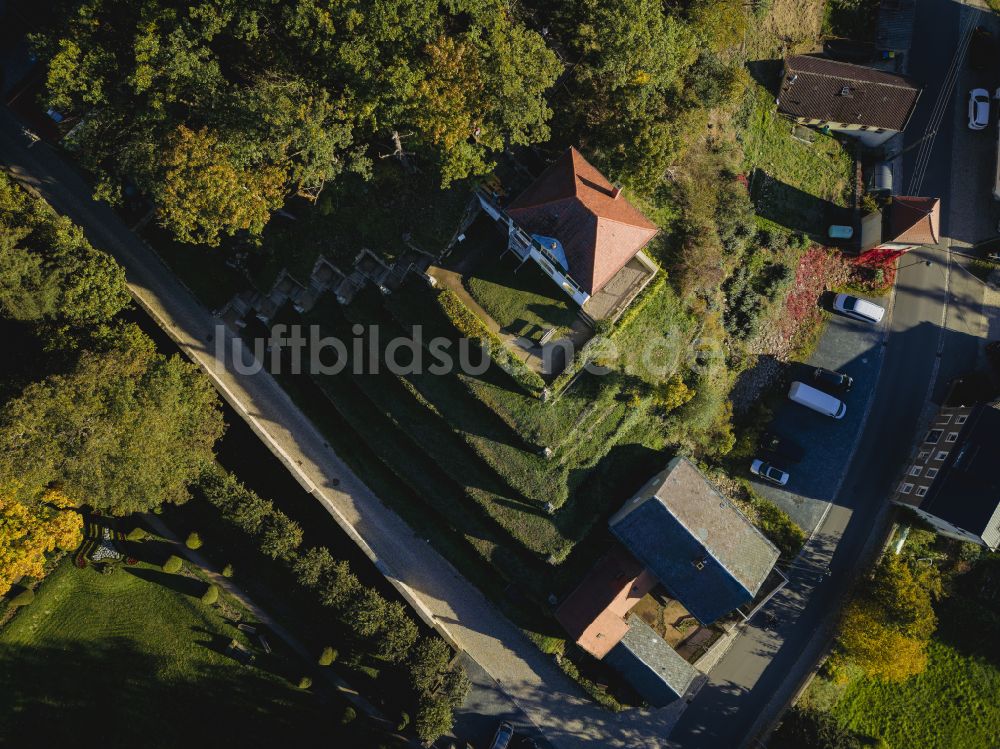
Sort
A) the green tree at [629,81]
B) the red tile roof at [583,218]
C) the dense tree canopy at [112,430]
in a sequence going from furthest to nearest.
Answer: the red tile roof at [583,218]
the green tree at [629,81]
the dense tree canopy at [112,430]

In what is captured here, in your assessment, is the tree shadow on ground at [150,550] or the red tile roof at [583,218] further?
the tree shadow on ground at [150,550]

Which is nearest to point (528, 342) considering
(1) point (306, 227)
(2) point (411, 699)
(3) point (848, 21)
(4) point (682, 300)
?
(4) point (682, 300)

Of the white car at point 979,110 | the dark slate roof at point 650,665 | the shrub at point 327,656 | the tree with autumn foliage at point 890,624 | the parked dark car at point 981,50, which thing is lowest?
the tree with autumn foliage at point 890,624

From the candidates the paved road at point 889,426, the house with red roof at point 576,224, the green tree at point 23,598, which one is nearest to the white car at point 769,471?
the paved road at point 889,426

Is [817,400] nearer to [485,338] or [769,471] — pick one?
[769,471]

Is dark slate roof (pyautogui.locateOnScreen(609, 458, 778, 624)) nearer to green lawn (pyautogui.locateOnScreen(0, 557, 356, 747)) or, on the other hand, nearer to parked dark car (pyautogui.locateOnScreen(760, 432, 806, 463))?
parked dark car (pyautogui.locateOnScreen(760, 432, 806, 463))

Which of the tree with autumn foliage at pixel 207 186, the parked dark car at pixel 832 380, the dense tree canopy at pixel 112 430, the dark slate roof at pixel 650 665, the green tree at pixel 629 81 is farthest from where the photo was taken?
the parked dark car at pixel 832 380

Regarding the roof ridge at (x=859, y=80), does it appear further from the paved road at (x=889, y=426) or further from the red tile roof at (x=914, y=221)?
the red tile roof at (x=914, y=221)

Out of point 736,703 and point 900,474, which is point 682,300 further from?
point 736,703
